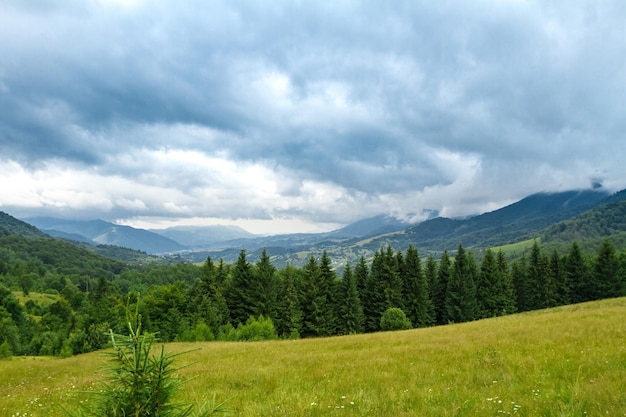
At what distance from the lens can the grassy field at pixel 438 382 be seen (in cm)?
777

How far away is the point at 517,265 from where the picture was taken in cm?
7794

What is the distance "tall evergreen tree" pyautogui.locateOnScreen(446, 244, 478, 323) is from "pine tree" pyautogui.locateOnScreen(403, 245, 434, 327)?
3940mm

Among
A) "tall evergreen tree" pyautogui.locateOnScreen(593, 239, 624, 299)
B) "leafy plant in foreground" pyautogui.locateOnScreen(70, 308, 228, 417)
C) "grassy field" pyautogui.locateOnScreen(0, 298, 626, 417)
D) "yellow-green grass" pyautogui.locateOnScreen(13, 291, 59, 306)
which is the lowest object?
"yellow-green grass" pyautogui.locateOnScreen(13, 291, 59, 306)

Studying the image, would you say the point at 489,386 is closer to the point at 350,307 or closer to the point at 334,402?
the point at 334,402

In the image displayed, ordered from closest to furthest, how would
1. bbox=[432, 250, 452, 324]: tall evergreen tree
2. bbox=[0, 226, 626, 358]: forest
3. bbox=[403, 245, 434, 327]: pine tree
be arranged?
bbox=[0, 226, 626, 358]: forest, bbox=[403, 245, 434, 327]: pine tree, bbox=[432, 250, 452, 324]: tall evergreen tree

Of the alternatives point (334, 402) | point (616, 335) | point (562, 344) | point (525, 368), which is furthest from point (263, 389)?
point (616, 335)

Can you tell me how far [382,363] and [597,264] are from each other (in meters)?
78.4

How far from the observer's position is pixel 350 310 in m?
63.3

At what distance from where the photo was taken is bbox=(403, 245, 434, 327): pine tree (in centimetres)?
6544

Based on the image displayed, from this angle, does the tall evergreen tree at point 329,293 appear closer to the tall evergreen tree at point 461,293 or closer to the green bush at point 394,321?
the green bush at point 394,321

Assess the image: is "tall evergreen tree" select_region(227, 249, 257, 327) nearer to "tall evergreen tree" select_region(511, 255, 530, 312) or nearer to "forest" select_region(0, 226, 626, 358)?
"forest" select_region(0, 226, 626, 358)

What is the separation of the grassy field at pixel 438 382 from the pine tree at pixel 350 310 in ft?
155

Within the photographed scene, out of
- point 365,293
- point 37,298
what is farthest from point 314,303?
point 37,298

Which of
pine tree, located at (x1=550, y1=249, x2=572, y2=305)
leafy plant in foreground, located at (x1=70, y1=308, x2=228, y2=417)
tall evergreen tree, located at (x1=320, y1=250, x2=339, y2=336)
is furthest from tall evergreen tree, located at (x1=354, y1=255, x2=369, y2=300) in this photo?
leafy plant in foreground, located at (x1=70, y1=308, x2=228, y2=417)
